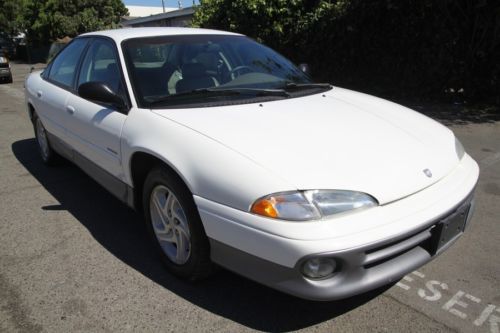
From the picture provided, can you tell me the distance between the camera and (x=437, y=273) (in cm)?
281

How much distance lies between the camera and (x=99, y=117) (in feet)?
10.3

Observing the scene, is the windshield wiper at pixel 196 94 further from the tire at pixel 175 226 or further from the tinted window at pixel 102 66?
the tire at pixel 175 226

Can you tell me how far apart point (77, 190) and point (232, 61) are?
211cm

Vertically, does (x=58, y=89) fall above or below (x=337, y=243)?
above

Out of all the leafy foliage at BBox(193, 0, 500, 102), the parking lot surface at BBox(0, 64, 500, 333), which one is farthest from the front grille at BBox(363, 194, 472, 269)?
the leafy foliage at BBox(193, 0, 500, 102)

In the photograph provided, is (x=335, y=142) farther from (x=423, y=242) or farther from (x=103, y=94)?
(x=103, y=94)

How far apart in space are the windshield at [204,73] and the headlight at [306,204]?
3.45 feet

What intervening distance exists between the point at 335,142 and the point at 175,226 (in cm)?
113

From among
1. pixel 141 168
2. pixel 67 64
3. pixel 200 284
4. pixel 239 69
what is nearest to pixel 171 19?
pixel 67 64

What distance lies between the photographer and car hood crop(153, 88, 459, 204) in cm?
213

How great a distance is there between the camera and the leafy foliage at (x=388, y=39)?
7980 millimetres

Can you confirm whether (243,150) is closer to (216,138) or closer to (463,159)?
(216,138)

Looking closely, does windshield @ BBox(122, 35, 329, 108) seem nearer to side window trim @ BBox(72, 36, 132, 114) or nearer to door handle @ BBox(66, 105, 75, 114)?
side window trim @ BBox(72, 36, 132, 114)

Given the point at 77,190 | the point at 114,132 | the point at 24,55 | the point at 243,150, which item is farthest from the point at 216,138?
the point at 24,55
